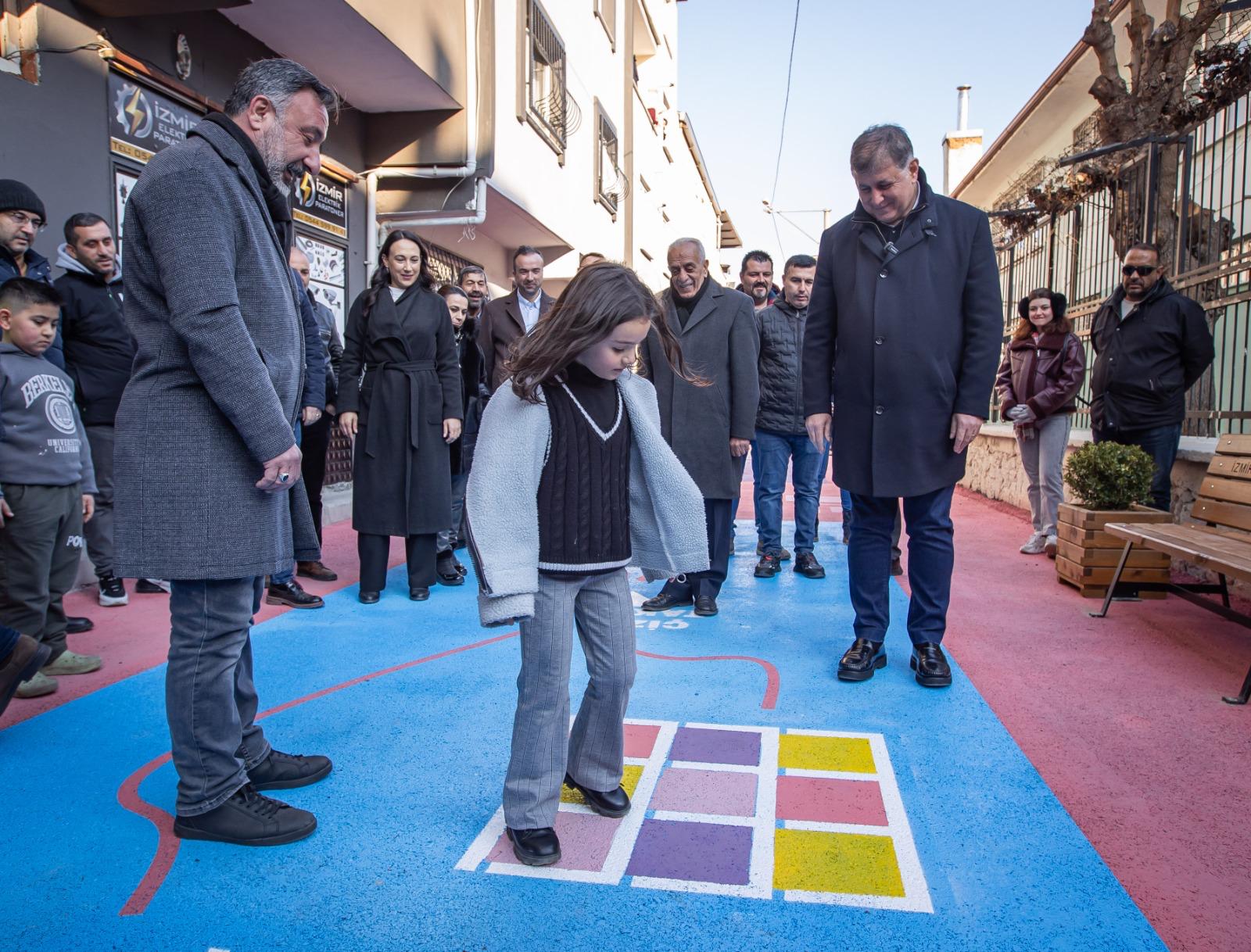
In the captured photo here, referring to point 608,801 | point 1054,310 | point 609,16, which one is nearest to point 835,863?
point 608,801

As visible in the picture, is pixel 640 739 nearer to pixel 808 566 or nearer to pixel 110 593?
pixel 808 566

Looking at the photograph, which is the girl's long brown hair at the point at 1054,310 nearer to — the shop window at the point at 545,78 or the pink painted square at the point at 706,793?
the pink painted square at the point at 706,793

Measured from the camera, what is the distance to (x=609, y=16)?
56.4 feet

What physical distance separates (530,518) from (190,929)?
1.24 m

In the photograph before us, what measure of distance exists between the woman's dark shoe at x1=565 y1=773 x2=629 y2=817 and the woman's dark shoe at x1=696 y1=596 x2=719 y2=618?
2391 millimetres

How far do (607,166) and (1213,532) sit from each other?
14132 mm

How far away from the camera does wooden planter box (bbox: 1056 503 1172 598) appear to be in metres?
5.22

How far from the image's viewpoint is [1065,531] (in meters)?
5.75

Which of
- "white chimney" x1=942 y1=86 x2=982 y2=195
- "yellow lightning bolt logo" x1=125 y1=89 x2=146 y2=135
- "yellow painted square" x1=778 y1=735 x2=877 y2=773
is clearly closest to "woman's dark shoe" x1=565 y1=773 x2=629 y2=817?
"yellow painted square" x1=778 y1=735 x2=877 y2=773

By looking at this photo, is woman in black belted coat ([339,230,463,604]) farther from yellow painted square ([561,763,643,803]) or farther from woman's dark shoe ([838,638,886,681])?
yellow painted square ([561,763,643,803])

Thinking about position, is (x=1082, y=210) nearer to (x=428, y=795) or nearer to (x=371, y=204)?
(x=371, y=204)

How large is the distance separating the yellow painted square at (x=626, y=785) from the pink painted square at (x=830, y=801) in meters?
0.45

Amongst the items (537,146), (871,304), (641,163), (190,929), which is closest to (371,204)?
(537,146)

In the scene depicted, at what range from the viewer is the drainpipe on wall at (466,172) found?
9.23 m
